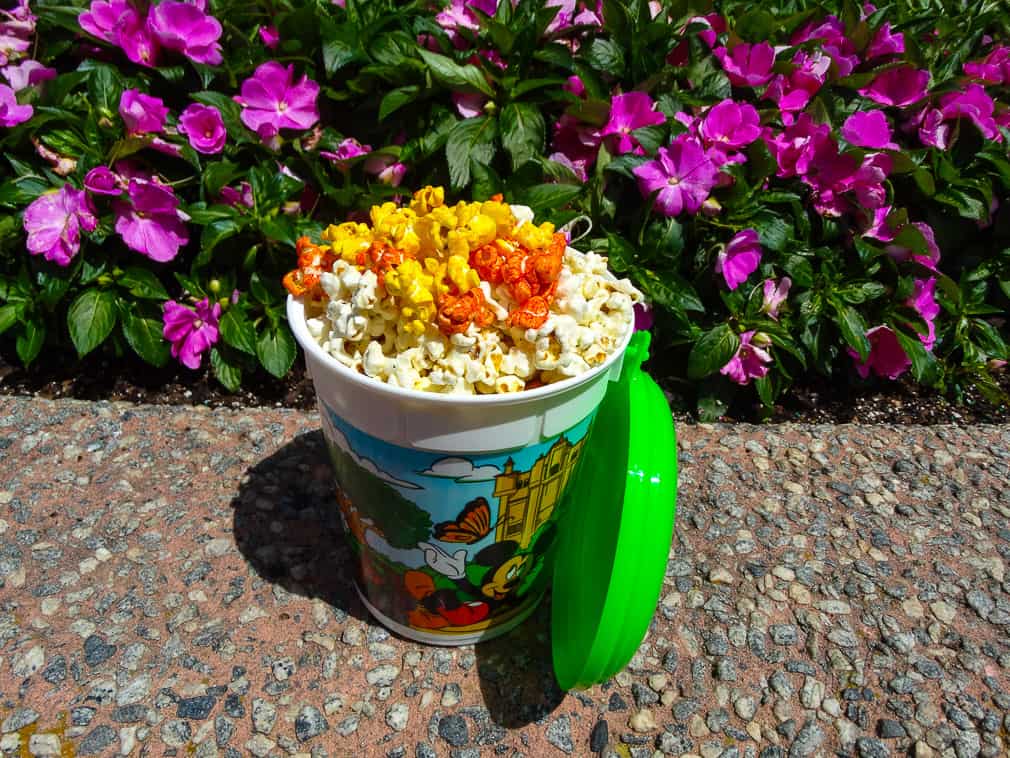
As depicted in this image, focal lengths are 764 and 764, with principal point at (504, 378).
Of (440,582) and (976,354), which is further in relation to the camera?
(976,354)

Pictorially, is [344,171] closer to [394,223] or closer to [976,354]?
[394,223]

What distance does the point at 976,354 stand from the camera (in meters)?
2.71

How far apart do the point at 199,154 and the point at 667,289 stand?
4.83 feet

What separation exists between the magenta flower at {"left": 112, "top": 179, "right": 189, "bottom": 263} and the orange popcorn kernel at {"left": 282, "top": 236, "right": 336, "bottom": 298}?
105cm

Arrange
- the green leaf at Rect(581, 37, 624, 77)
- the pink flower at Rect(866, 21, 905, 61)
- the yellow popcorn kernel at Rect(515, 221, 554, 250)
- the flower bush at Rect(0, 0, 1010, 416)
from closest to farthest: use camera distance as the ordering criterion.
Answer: the yellow popcorn kernel at Rect(515, 221, 554, 250) < the flower bush at Rect(0, 0, 1010, 416) < the green leaf at Rect(581, 37, 624, 77) < the pink flower at Rect(866, 21, 905, 61)

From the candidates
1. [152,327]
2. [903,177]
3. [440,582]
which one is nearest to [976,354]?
[903,177]

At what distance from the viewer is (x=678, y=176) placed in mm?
2232

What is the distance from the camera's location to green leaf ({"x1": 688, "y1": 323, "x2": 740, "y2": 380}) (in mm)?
2369

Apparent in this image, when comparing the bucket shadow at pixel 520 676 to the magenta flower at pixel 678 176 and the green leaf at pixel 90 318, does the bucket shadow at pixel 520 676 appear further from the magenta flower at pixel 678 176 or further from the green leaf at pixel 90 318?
the green leaf at pixel 90 318

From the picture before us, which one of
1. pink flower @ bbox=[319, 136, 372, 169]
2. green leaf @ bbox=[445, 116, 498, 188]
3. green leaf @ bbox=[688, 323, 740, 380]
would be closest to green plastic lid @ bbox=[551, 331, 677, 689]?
green leaf @ bbox=[688, 323, 740, 380]

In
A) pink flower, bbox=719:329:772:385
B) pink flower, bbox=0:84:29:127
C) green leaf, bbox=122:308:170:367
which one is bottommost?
green leaf, bbox=122:308:170:367

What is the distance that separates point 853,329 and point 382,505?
1.68m

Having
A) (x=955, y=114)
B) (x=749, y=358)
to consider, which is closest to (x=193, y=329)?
(x=749, y=358)

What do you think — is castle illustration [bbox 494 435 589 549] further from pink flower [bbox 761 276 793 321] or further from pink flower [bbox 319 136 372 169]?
pink flower [bbox 319 136 372 169]
